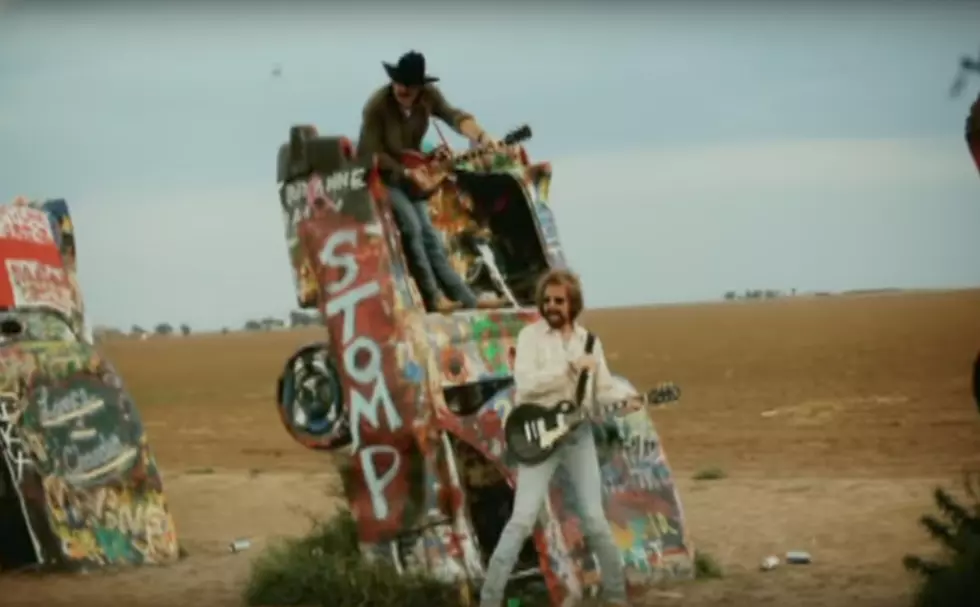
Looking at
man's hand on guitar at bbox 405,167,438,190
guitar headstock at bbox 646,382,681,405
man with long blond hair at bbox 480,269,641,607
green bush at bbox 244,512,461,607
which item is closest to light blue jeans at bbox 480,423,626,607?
man with long blond hair at bbox 480,269,641,607

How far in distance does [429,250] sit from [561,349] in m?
1.07

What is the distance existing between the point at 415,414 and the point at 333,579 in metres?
0.74

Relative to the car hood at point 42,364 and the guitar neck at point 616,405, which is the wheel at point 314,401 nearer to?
the guitar neck at point 616,405

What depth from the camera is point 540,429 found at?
18.8ft

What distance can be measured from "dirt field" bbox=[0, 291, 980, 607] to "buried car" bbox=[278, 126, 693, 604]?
0.47 metres

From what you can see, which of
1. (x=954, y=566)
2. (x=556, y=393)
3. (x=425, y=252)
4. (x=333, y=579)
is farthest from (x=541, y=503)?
(x=954, y=566)

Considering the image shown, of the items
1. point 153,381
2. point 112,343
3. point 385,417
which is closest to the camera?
point 385,417

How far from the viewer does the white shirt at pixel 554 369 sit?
570 cm

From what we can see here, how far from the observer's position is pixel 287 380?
657cm

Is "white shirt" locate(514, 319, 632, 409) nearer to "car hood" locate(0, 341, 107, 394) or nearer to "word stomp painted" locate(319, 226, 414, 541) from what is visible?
"word stomp painted" locate(319, 226, 414, 541)

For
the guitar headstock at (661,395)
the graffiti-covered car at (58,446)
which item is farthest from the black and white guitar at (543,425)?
the graffiti-covered car at (58,446)

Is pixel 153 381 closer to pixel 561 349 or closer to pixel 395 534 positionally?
pixel 395 534

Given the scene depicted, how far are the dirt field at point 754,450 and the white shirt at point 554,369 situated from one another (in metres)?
1.14

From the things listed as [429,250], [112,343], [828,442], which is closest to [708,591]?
[429,250]
